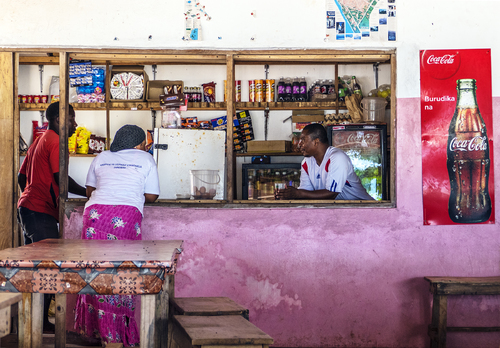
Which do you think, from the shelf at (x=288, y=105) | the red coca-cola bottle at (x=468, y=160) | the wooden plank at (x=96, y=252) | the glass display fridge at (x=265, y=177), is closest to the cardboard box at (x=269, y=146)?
the glass display fridge at (x=265, y=177)

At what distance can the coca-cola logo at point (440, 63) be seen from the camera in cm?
356

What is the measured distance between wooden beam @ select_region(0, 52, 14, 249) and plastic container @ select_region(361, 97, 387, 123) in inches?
141

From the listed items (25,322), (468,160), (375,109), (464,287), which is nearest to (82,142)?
(375,109)

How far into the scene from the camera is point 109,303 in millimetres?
2895

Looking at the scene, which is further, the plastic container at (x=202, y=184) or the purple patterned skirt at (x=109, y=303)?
the plastic container at (x=202, y=184)

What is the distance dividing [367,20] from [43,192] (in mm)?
2954

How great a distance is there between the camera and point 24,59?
5.84 m

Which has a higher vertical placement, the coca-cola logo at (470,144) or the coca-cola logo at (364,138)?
the coca-cola logo at (364,138)

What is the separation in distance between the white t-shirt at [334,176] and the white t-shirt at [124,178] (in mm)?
1503

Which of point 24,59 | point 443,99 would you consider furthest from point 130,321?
point 24,59

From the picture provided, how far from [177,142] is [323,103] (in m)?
2.43

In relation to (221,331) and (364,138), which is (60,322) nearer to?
(221,331)

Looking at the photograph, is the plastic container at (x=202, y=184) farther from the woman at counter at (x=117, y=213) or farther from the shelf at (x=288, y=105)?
the shelf at (x=288, y=105)

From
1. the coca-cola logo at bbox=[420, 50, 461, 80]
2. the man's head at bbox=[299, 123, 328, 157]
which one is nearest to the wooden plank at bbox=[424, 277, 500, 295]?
the man's head at bbox=[299, 123, 328, 157]
